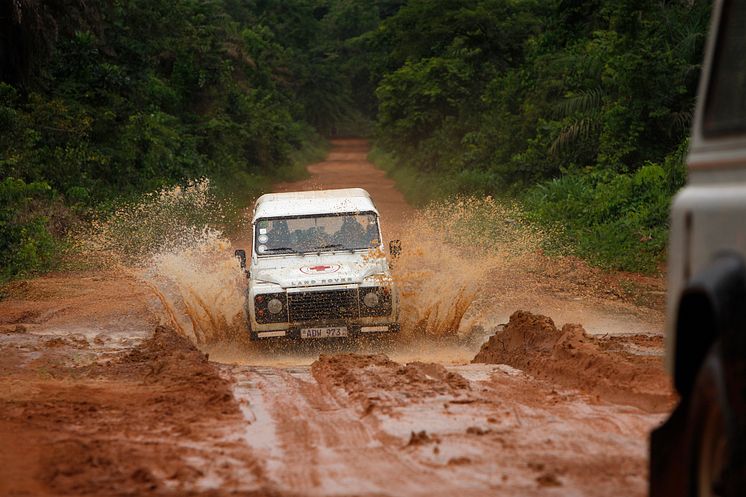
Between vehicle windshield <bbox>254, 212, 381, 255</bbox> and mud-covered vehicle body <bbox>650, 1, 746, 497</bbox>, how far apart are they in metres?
8.71

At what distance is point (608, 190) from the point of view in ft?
65.1

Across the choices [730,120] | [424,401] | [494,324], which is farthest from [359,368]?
[730,120]

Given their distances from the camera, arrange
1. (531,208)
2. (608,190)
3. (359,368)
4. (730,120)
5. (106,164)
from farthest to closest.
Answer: (106,164), (531,208), (608,190), (359,368), (730,120)

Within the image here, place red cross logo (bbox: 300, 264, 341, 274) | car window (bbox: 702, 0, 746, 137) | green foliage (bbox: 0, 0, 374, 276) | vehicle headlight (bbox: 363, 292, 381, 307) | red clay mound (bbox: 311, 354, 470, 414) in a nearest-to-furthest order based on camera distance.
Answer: car window (bbox: 702, 0, 746, 137) < red clay mound (bbox: 311, 354, 470, 414) < vehicle headlight (bbox: 363, 292, 381, 307) < red cross logo (bbox: 300, 264, 341, 274) < green foliage (bbox: 0, 0, 374, 276)

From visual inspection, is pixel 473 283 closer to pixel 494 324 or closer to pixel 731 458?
pixel 494 324

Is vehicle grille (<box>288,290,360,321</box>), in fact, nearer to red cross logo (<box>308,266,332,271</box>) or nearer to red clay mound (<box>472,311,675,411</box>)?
red cross logo (<box>308,266,332,271</box>)

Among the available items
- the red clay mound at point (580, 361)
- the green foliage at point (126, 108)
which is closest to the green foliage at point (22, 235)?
the green foliage at point (126, 108)

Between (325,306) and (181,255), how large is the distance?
8.92ft

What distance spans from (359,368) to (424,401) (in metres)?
1.84

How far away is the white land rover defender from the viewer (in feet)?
37.9

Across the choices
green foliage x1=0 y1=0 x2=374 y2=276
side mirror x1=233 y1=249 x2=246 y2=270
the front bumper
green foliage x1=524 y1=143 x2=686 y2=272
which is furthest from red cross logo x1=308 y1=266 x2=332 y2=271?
green foliage x1=0 y1=0 x2=374 y2=276

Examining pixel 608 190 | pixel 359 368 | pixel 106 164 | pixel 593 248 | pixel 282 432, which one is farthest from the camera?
pixel 106 164

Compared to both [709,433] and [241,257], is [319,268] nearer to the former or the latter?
[241,257]

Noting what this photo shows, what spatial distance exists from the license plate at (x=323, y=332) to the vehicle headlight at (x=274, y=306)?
1.14 feet
